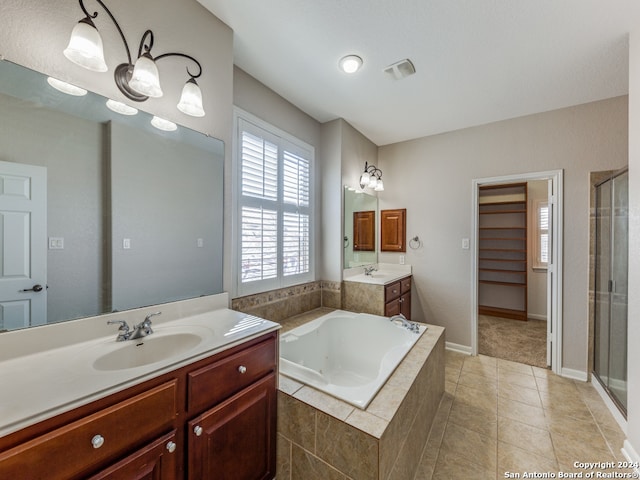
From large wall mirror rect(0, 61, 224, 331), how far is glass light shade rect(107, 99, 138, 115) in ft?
0.07

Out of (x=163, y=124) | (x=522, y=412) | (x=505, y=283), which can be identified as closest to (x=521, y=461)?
(x=522, y=412)

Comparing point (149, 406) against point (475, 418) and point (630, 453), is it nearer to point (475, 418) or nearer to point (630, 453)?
point (475, 418)

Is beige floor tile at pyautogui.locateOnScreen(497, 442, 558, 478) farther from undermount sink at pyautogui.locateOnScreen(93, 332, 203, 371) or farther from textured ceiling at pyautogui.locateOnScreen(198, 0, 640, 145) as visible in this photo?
textured ceiling at pyautogui.locateOnScreen(198, 0, 640, 145)

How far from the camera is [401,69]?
77.9 inches

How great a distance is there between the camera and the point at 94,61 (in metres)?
1.06

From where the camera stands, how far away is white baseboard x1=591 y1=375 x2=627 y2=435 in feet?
5.83

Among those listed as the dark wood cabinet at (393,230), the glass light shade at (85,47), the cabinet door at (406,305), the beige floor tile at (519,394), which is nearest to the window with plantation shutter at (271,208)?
the glass light shade at (85,47)

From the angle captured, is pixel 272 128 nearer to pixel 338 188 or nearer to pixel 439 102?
pixel 338 188

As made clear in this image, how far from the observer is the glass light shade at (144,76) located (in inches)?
46.1

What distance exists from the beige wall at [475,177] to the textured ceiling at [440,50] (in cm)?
26

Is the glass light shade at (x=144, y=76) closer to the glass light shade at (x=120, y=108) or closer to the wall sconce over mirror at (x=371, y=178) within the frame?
the glass light shade at (x=120, y=108)

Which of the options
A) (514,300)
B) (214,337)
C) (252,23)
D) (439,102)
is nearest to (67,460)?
(214,337)

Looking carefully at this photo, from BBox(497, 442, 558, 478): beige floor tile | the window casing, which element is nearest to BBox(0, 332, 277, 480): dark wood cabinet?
BBox(497, 442, 558, 478): beige floor tile

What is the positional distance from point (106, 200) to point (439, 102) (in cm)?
274
